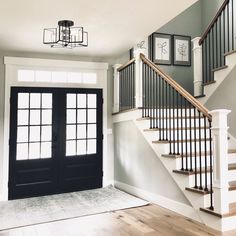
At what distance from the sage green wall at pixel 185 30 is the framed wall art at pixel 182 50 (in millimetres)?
108

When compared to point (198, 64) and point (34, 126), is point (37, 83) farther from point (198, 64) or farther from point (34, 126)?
point (198, 64)

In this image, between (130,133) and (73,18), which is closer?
(73,18)

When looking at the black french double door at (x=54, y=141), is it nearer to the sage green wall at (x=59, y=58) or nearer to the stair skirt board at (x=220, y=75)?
the sage green wall at (x=59, y=58)

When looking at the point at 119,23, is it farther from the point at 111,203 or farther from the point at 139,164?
the point at 111,203

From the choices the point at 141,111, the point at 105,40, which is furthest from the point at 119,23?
the point at 141,111

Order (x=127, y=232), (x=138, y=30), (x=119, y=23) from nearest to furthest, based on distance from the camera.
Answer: (x=127, y=232)
(x=119, y=23)
(x=138, y=30)

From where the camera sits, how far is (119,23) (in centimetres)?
392

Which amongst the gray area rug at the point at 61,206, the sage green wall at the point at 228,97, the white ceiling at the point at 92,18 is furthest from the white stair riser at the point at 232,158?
the white ceiling at the point at 92,18

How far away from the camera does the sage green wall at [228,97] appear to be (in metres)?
4.64

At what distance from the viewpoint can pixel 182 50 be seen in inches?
270

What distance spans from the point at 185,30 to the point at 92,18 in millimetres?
3950

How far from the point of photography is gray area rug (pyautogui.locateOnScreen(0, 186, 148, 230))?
3.77 metres

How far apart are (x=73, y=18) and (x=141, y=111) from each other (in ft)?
6.33

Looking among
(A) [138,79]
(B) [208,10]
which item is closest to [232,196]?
(A) [138,79]
